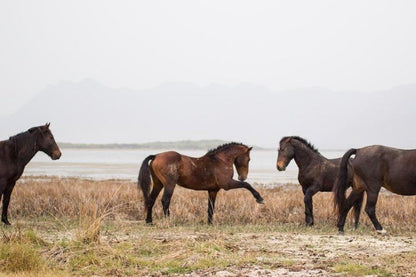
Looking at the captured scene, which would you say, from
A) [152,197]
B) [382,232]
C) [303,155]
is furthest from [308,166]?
[152,197]

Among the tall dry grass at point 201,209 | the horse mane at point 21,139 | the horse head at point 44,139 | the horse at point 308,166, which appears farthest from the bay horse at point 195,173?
the horse mane at point 21,139

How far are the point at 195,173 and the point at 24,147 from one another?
3.78 metres

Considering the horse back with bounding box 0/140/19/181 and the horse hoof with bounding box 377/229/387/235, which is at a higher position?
the horse back with bounding box 0/140/19/181

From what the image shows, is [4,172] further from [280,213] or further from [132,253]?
[280,213]

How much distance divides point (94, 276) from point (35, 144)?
5.77m

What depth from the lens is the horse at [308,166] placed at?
1255 centimetres

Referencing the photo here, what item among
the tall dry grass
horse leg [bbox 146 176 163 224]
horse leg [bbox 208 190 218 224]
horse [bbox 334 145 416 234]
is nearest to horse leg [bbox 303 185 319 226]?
the tall dry grass

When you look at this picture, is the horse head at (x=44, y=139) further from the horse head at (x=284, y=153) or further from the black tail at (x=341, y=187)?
the black tail at (x=341, y=187)

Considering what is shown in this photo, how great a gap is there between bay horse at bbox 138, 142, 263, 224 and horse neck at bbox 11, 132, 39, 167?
243 cm

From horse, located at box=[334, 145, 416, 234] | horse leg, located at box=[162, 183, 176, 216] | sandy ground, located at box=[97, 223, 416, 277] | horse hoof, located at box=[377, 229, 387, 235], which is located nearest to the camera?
sandy ground, located at box=[97, 223, 416, 277]

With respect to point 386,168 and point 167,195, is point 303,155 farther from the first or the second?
point 167,195

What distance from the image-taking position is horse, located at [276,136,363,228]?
494 inches

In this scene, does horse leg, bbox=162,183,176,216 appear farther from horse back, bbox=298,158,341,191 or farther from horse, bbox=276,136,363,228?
horse back, bbox=298,158,341,191

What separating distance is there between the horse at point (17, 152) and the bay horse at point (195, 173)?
222 cm
